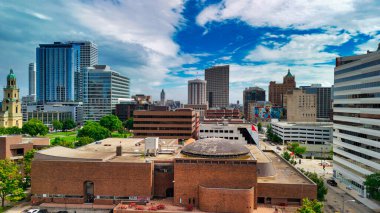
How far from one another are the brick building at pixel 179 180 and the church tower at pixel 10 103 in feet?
360

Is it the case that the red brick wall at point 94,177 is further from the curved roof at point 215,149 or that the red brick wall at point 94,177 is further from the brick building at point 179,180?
the curved roof at point 215,149

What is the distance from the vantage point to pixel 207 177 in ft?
161

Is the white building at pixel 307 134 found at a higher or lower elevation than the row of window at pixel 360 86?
lower

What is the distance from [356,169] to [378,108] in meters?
15.7

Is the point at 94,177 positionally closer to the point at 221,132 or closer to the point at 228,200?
the point at 228,200

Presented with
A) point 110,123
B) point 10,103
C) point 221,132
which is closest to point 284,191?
point 221,132

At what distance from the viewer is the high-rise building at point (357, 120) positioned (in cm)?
5509

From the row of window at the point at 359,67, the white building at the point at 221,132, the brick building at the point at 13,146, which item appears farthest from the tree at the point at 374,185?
the brick building at the point at 13,146

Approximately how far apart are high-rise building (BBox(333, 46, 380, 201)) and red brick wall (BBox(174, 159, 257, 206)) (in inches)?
1068

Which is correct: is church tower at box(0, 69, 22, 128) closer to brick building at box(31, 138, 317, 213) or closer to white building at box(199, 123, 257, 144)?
white building at box(199, 123, 257, 144)

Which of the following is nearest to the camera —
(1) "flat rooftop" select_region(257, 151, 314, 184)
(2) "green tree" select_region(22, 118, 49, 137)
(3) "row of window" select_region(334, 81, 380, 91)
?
(1) "flat rooftop" select_region(257, 151, 314, 184)

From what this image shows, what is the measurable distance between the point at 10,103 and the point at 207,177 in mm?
137063

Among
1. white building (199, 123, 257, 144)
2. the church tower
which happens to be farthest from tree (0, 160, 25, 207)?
the church tower

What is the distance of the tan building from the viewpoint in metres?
118
